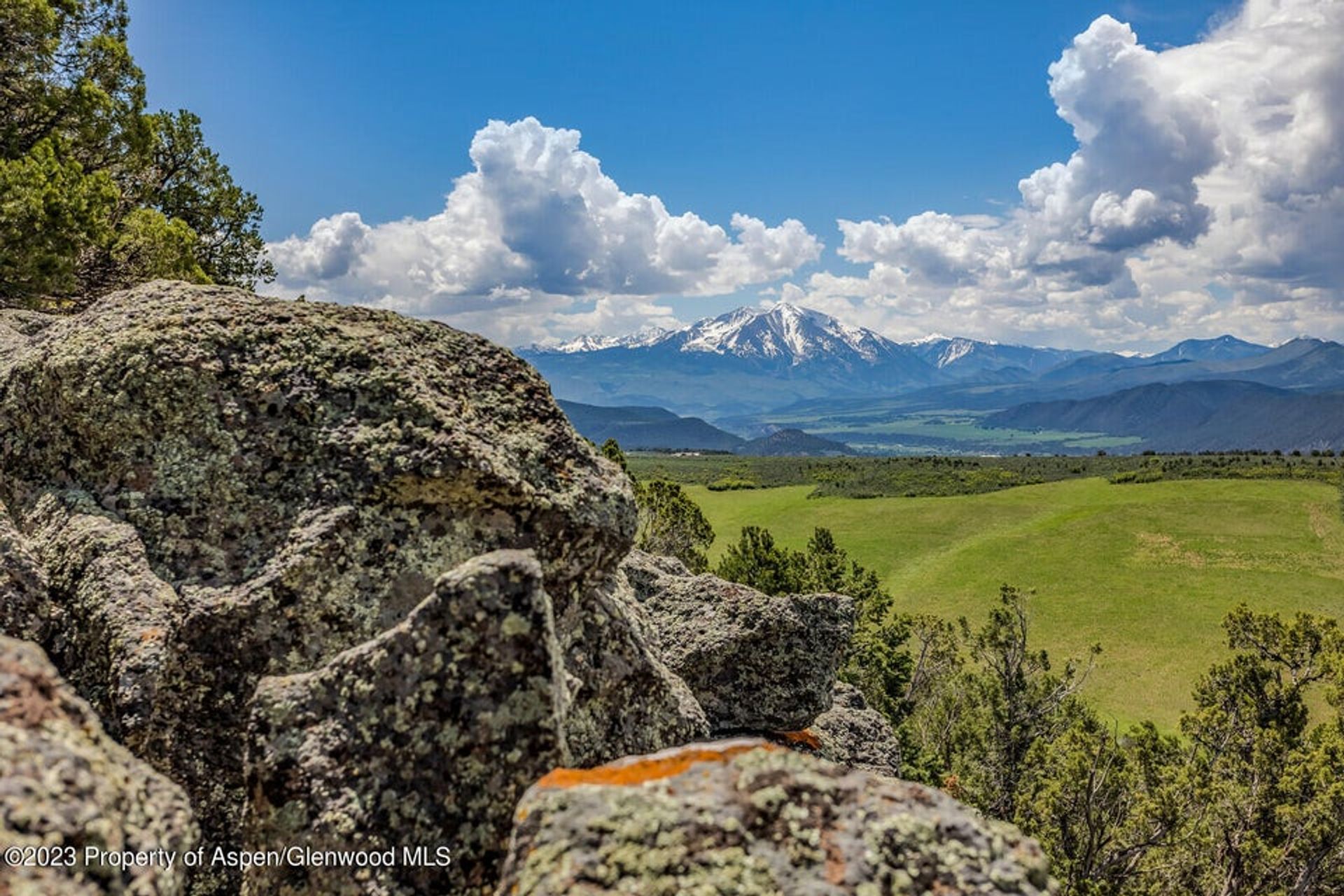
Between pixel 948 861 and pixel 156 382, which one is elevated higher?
pixel 156 382

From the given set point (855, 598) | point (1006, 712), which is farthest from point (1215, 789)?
point (855, 598)

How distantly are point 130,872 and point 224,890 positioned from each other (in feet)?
8.94

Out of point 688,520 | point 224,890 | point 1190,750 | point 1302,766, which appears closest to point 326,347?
point 224,890

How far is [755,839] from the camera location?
502 centimetres

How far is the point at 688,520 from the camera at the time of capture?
54.1m

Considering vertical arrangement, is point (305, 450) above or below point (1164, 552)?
above

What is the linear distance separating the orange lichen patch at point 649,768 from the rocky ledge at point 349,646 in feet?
0.11

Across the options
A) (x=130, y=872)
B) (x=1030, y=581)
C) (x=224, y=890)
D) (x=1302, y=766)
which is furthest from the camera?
(x=1030, y=581)

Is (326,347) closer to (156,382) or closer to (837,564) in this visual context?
(156,382)

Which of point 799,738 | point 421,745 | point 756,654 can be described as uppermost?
point 421,745

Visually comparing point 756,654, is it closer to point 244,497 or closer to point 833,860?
point 244,497

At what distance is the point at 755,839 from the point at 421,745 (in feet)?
8.91

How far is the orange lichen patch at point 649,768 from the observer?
5418 mm

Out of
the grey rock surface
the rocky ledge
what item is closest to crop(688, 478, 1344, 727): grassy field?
the grey rock surface
